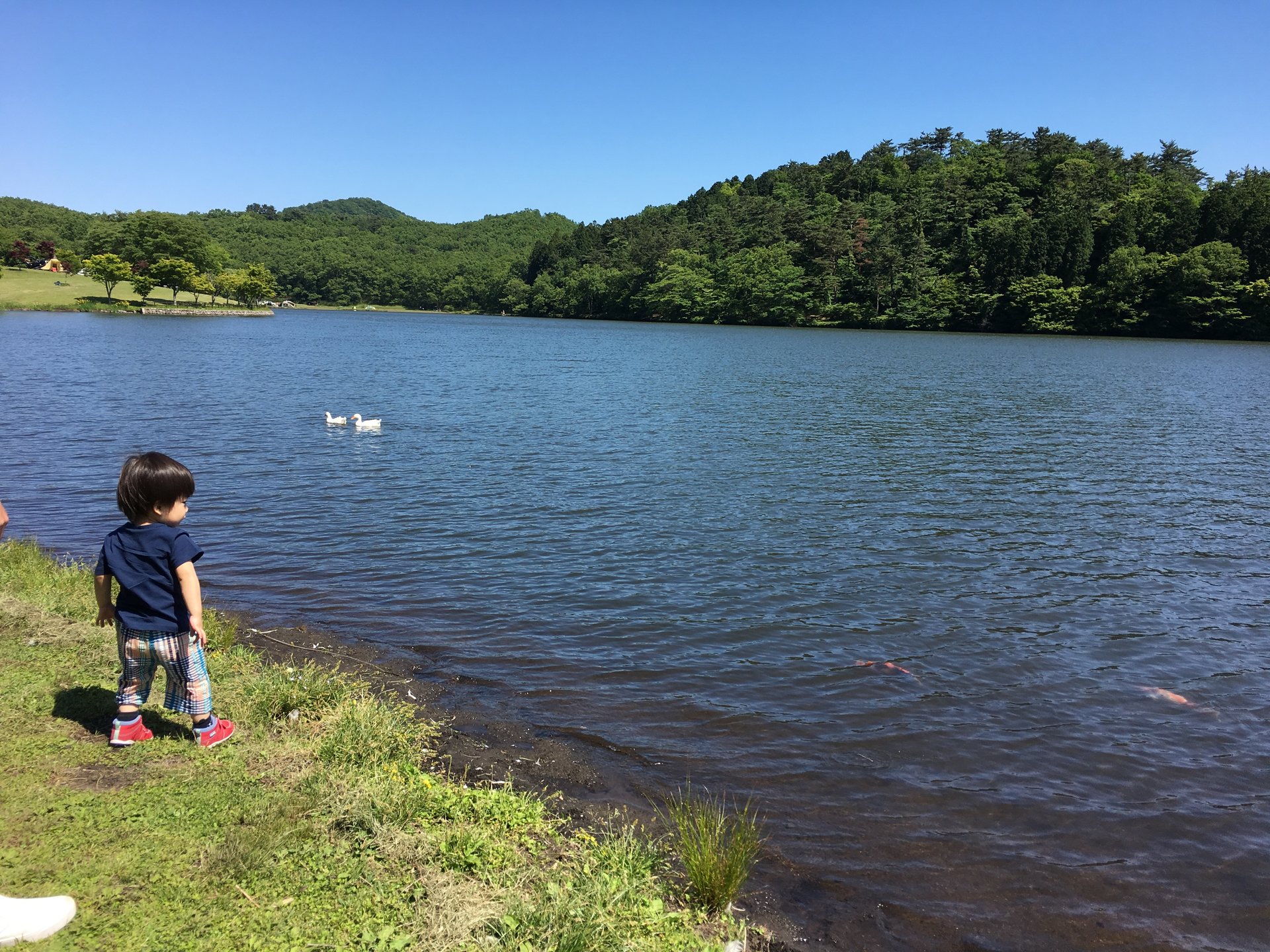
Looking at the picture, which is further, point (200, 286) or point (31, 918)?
point (200, 286)

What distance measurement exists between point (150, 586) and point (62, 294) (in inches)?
5071

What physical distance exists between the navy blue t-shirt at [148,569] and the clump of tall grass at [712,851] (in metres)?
4.02

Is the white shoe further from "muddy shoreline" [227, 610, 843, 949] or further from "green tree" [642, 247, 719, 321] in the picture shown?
"green tree" [642, 247, 719, 321]

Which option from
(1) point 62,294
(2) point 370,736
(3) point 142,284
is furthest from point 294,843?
(1) point 62,294

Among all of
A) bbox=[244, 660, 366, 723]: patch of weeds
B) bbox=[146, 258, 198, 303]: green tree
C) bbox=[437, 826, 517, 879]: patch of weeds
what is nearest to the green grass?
bbox=[146, 258, 198, 303]: green tree

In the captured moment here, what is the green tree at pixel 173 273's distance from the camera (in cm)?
11562

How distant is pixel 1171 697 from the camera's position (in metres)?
9.44

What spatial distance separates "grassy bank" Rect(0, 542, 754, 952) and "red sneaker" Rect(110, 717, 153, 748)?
0.35ft

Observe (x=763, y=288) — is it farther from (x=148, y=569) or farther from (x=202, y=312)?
(x=148, y=569)

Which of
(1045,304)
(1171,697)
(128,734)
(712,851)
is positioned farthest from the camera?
Result: (1045,304)

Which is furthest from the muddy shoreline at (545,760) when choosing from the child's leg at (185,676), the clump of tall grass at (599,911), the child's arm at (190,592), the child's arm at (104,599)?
the child's arm at (104,599)

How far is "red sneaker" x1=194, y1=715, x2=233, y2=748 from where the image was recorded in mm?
5953

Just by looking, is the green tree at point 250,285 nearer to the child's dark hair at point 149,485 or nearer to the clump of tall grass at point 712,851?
the child's dark hair at point 149,485

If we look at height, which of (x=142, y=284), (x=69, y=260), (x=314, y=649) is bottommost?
(x=314, y=649)
